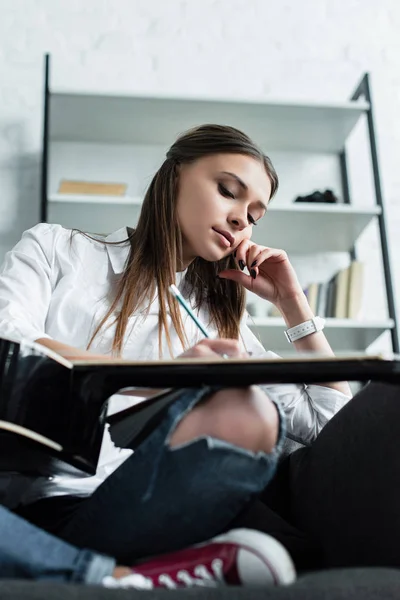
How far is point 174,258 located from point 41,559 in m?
0.83

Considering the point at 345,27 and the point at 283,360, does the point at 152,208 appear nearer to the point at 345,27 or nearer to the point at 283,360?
the point at 283,360

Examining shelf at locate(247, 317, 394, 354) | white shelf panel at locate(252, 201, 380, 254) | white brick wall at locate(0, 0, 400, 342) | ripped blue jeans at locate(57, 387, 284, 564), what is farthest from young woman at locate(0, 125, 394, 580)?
white brick wall at locate(0, 0, 400, 342)

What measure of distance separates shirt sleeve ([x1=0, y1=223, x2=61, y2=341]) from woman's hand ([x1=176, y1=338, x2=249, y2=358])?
1.15ft

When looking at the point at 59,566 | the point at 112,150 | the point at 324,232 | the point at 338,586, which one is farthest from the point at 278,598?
the point at 112,150

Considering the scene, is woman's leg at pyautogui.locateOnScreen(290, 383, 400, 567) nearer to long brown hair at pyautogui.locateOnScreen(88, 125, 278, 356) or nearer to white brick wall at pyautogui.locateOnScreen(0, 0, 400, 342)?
long brown hair at pyautogui.locateOnScreen(88, 125, 278, 356)

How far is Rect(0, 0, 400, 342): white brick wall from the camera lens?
2688mm

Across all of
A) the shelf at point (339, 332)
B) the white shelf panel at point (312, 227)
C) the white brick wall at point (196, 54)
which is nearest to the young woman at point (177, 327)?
the shelf at point (339, 332)

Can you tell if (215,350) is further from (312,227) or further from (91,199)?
(312,227)

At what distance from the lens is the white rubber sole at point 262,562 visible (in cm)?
57

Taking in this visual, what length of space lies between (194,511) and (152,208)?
2.90 ft

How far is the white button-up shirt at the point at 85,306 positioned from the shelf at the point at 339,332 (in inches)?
35.9

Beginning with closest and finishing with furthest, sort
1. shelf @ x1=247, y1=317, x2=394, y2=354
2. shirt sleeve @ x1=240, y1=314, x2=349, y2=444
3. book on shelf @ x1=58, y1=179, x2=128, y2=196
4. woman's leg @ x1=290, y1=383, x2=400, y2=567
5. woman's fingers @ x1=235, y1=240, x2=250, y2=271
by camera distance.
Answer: woman's leg @ x1=290, y1=383, x2=400, y2=567 < shirt sleeve @ x1=240, y1=314, x2=349, y2=444 < woman's fingers @ x1=235, y1=240, x2=250, y2=271 < shelf @ x1=247, y1=317, x2=394, y2=354 < book on shelf @ x1=58, y1=179, x2=128, y2=196

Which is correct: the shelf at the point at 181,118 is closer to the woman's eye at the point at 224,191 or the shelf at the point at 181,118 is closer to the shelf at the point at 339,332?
the shelf at the point at 339,332

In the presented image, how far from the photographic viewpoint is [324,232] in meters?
2.61
